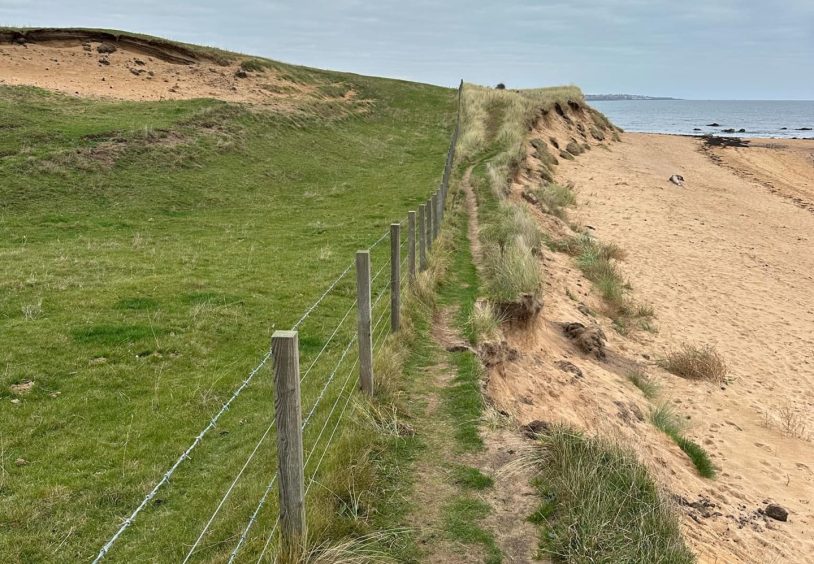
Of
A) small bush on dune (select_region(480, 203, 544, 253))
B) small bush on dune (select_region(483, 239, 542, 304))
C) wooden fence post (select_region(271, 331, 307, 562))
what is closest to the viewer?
wooden fence post (select_region(271, 331, 307, 562))

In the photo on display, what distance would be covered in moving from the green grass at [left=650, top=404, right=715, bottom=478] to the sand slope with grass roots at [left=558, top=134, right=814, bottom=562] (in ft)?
0.62

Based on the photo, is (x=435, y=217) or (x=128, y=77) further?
(x=128, y=77)

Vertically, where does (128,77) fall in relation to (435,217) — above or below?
above

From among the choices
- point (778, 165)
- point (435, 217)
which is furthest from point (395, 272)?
point (778, 165)

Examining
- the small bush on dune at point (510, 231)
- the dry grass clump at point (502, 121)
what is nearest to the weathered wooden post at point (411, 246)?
the small bush on dune at point (510, 231)

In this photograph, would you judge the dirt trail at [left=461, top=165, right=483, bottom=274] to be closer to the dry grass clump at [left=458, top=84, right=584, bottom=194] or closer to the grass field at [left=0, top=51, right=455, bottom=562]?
the dry grass clump at [left=458, top=84, right=584, bottom=194]

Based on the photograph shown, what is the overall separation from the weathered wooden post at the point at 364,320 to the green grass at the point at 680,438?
4351 millimetres

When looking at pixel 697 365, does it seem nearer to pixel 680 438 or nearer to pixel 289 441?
pixel 680 438

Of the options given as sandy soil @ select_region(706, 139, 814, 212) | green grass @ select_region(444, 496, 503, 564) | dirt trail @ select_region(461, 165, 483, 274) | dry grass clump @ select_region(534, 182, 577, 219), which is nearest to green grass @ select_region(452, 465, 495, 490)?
green grass @ select_region(444, 496, 503, 564)

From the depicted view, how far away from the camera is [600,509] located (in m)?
4.35

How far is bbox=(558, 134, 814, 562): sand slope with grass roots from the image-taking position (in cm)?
681

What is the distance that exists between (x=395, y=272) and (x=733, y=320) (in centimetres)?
950

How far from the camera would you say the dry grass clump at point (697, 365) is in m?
10.7

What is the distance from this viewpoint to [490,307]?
9.53 metres
